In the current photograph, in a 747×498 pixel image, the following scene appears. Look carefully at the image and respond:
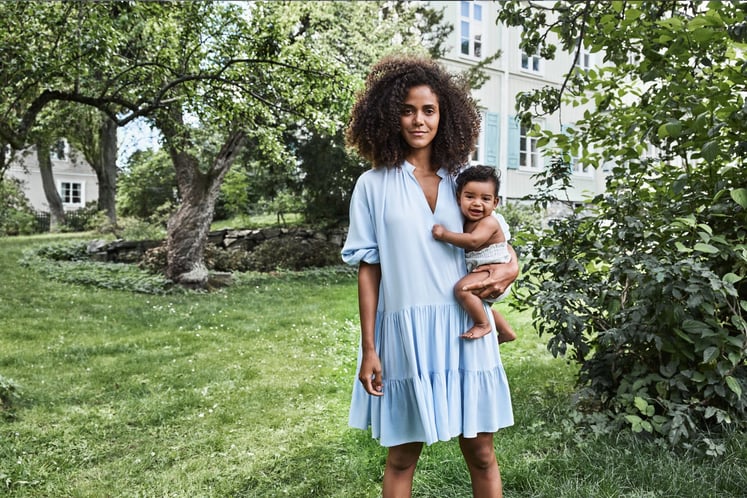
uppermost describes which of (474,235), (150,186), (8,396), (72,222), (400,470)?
(150,186)

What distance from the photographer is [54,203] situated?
18.5 metres

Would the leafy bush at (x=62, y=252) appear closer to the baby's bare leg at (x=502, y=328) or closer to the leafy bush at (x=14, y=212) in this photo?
the leafy bush at (x=14, y=212)

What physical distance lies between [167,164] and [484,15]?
998cm

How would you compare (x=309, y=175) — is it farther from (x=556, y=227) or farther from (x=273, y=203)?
(x=556, y=227)

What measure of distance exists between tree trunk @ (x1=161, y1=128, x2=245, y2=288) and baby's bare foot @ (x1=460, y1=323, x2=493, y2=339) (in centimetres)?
814

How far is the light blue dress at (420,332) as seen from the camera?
5.83ft

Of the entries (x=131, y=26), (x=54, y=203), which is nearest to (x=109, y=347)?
(x=131, y=26)

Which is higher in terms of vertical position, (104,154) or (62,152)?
(62,152)

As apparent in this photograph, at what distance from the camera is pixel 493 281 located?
1.79 metres

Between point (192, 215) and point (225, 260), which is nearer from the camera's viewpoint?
point (192, 215)

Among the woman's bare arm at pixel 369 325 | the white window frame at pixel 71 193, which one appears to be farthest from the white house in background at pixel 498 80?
the white window frame at pixel 71 193

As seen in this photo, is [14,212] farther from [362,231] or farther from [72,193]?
[362,231]

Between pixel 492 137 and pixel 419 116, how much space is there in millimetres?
12452

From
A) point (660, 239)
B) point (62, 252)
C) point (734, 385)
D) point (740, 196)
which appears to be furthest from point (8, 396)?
point (62, 252)
